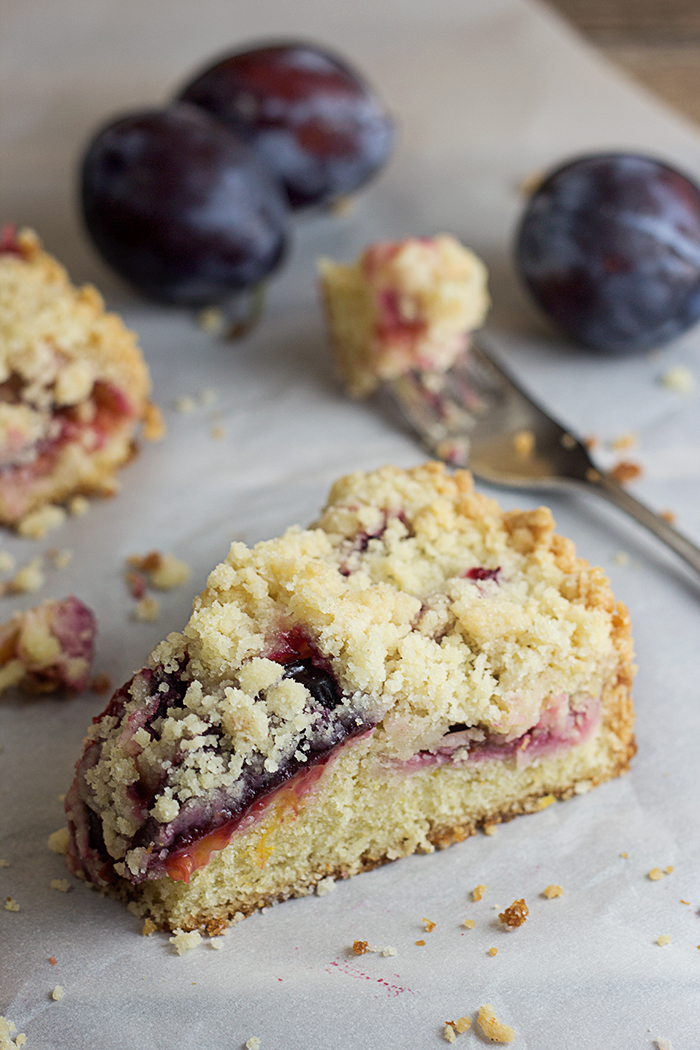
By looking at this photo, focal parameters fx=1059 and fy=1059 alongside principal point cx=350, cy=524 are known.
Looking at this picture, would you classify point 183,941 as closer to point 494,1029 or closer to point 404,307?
point 494,1029

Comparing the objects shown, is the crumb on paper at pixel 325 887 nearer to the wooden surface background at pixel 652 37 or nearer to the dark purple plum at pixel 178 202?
the dark purple plum at pixel 178 202

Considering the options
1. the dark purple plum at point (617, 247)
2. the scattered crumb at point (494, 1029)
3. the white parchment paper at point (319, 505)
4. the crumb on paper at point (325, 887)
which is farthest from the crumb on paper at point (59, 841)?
the dark purple plum at point (617, 247)

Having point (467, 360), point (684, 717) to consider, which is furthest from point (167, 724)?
point (467, 360)

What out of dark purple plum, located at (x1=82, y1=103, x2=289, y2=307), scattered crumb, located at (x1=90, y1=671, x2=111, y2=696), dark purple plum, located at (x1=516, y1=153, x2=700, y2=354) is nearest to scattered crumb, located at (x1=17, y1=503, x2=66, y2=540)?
scattered crumb, located at (x1=90, y1=671, x2=111, y2=696)

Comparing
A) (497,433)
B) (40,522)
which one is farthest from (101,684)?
(497,433)

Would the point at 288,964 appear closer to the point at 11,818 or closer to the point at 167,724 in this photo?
the point at 167,724

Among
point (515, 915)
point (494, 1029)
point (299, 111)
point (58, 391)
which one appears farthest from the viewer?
point (299, 111)
